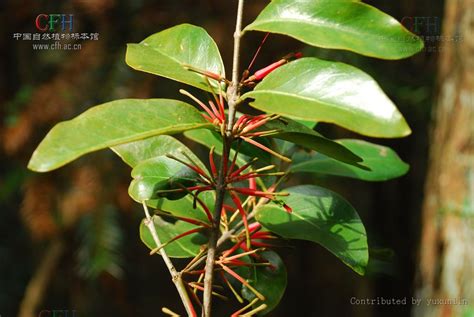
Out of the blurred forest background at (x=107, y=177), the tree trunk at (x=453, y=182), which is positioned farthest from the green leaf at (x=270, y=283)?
the tree trunk at (x=453, y=182)

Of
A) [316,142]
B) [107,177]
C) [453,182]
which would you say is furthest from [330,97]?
[453,182]

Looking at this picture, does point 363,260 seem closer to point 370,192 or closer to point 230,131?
point 230,131

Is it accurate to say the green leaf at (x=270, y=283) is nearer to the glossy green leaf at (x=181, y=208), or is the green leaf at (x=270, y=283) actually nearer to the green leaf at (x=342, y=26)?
the glossy green leaf at (x=181, y=208)

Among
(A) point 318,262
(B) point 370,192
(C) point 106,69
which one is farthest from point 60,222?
(B) point 370,192

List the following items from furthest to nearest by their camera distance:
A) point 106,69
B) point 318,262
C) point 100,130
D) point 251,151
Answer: point 318,262 < point 106,69 < point 251,151 < point 100,130

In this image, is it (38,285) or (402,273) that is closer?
(38,285)

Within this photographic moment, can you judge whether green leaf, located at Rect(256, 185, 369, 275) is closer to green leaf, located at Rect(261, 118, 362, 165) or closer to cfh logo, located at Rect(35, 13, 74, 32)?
green leaf, located at Rect(261, 118, 362, 165)
